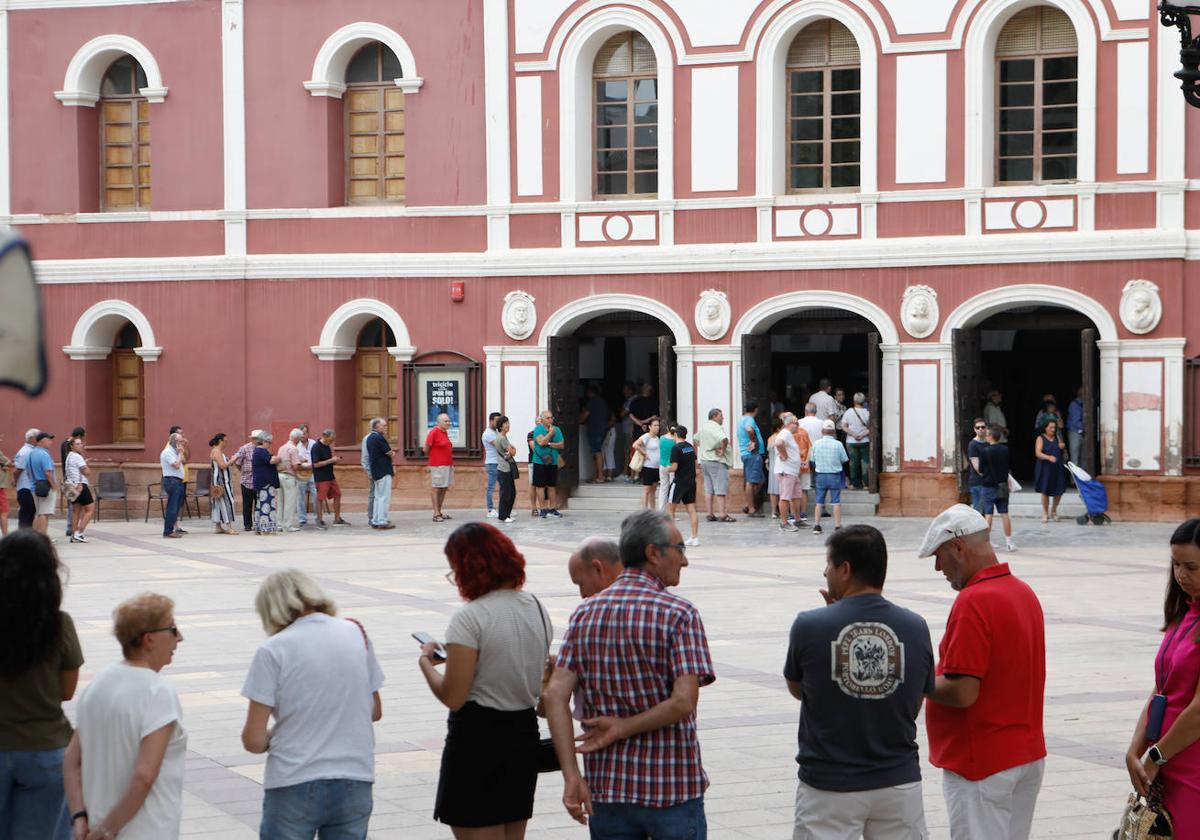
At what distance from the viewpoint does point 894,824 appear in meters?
5.89

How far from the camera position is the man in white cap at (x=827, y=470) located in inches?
950

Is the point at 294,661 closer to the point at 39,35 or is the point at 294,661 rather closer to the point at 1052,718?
the point at 1052,718

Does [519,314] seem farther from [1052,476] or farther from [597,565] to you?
[597,565]

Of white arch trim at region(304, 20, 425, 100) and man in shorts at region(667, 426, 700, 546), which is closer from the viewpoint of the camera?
man in shorts at region(667, 426, 700, 546)

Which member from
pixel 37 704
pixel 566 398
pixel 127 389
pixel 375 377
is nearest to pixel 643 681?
pixel 37 704

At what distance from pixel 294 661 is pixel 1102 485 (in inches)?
810

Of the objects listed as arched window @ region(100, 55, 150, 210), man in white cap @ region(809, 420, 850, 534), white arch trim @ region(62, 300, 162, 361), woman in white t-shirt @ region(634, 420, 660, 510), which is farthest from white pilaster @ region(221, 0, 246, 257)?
man in white cap @ region(809, 420, 850, 534)

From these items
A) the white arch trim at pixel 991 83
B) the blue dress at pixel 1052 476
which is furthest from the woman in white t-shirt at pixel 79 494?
the white arch trim at pixel 991 83

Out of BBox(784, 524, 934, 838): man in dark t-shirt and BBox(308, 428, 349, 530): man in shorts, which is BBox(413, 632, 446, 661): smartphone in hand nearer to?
BBox(784, 524, 934, 838): man in dark t-shirt

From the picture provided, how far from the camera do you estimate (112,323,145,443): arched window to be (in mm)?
30484

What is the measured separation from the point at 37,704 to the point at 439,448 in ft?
68.4

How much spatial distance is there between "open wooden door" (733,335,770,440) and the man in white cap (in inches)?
101

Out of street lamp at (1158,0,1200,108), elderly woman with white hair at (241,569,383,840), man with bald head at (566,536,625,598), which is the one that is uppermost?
street lamp at (1158,0,1200,108)

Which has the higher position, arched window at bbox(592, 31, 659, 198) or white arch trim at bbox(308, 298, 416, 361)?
arched window at bbox(592, 31, 659, 198)
